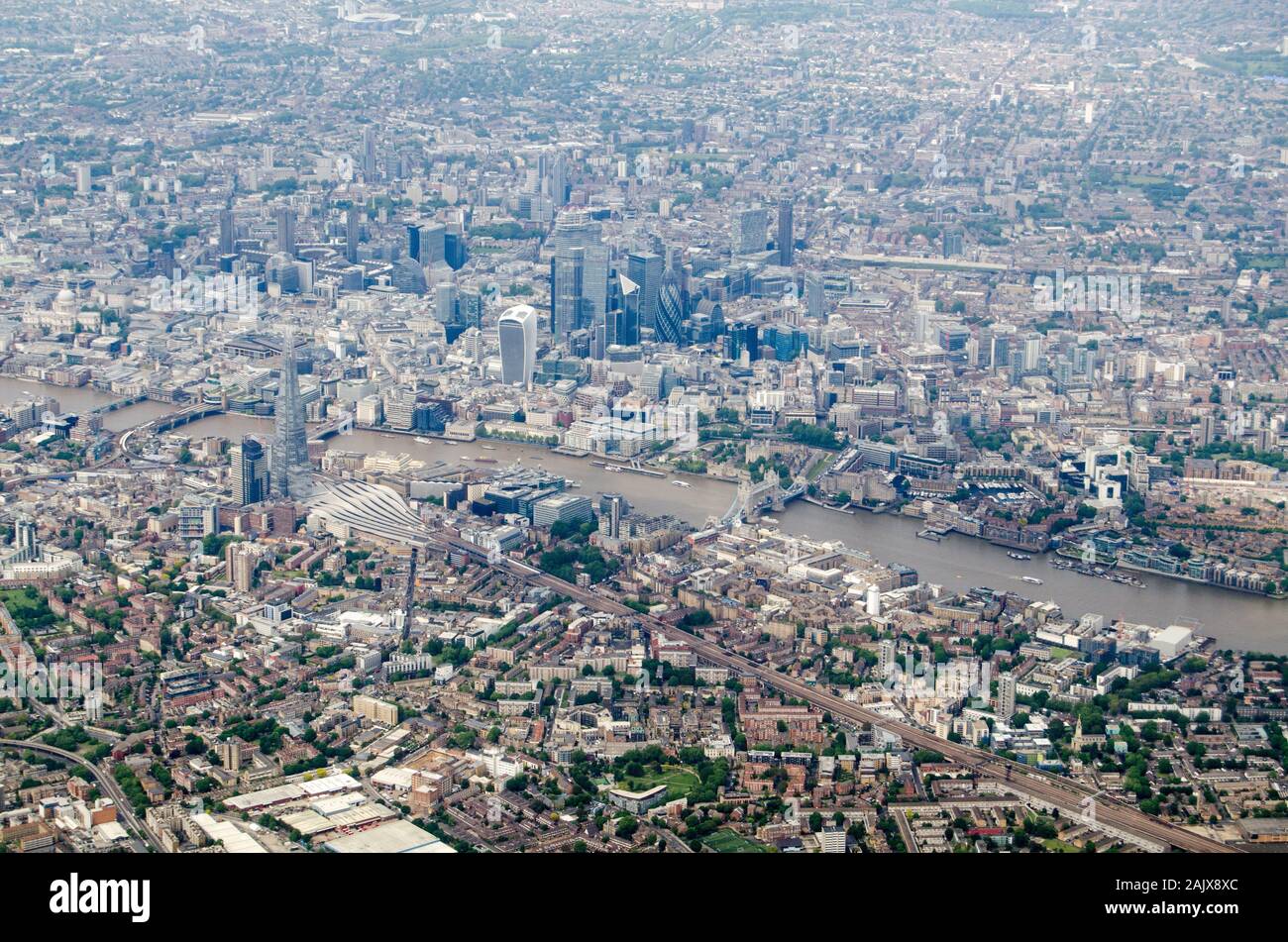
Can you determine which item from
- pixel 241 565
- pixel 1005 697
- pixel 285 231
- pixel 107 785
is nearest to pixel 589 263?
pixel 285 231

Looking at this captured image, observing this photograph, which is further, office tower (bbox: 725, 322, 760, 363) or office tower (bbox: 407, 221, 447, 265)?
office tower (bbox: 407, 221, 447, 265)

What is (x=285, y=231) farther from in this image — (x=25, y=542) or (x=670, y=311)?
(x=25, y=542)

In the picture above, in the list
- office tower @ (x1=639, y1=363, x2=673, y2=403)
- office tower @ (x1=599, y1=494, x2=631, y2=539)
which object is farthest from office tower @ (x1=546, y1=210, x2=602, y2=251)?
office tower @ (x1=599, y1=494, x2=631, y2=539)

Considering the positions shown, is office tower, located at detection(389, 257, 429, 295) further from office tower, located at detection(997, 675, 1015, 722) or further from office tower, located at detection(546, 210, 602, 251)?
office tower, located at detection(997, 675, 1015, 722)

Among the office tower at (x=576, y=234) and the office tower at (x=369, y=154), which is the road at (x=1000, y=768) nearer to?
the office tower at (x=576, y=234)
